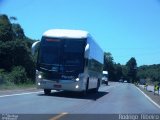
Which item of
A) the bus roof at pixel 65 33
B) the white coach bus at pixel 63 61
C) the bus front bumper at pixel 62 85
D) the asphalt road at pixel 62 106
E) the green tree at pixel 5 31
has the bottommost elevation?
the asphalt road at pixel 62 106

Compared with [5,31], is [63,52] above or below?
below

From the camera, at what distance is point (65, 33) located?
28156mm

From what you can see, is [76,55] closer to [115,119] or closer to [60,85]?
[60,85]

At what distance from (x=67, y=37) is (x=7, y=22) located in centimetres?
4120

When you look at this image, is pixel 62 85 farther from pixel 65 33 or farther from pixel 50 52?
pixel 65 33

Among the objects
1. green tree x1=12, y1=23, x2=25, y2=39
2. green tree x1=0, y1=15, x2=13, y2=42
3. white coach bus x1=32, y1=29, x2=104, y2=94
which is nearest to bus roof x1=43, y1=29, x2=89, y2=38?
white coach bus x1=32, y1=29, x2=104, y2=94

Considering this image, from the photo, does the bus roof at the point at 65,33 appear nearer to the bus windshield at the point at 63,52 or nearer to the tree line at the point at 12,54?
the bus windshield at the point at 63,52

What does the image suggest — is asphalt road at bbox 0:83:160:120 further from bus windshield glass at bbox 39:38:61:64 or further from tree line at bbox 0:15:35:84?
→ tree line at bbox 0:15:35:84

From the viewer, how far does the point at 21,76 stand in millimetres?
52312

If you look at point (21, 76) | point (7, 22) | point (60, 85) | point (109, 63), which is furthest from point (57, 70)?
point (109, 63)

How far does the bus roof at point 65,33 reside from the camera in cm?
2788

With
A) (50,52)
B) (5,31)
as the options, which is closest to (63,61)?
(50,52)

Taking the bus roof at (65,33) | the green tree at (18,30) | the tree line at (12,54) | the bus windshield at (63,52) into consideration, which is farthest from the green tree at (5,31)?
the bus windshield at (63,52)

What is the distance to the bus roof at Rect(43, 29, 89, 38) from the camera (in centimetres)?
2788
